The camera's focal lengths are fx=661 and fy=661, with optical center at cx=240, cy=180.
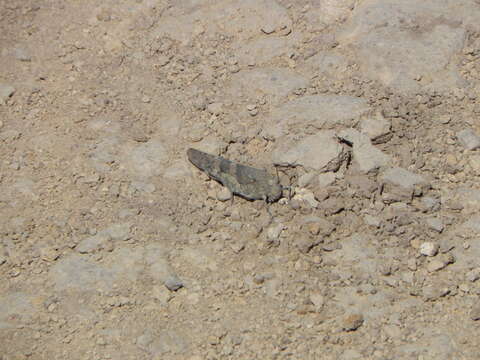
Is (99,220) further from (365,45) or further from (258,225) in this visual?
(365,45)

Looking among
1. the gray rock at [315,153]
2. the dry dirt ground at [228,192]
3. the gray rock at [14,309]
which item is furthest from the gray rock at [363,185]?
the gray rock at [14,309]

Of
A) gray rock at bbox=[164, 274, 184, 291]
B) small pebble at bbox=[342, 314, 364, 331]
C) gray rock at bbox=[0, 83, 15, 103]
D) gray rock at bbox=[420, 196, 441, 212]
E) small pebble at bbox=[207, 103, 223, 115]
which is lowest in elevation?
small pebble at bbox=[342, 314, 364, 331]

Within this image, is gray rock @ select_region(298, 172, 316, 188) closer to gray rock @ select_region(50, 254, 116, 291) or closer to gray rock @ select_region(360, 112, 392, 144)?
gray rock @ select_region(360, 112, 392, 144)

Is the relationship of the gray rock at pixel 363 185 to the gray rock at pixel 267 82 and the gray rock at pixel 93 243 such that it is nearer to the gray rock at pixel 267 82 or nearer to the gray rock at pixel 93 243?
the gray rock at pixel 267 82

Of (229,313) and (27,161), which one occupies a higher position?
(27,161)

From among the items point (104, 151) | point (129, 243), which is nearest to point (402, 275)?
point (129, 243)

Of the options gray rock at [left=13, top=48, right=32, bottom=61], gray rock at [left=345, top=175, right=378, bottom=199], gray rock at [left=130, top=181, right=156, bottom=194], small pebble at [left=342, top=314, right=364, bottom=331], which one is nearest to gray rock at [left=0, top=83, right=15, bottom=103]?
gray rock at [left=13, top=48, right=32, bottom=61]
